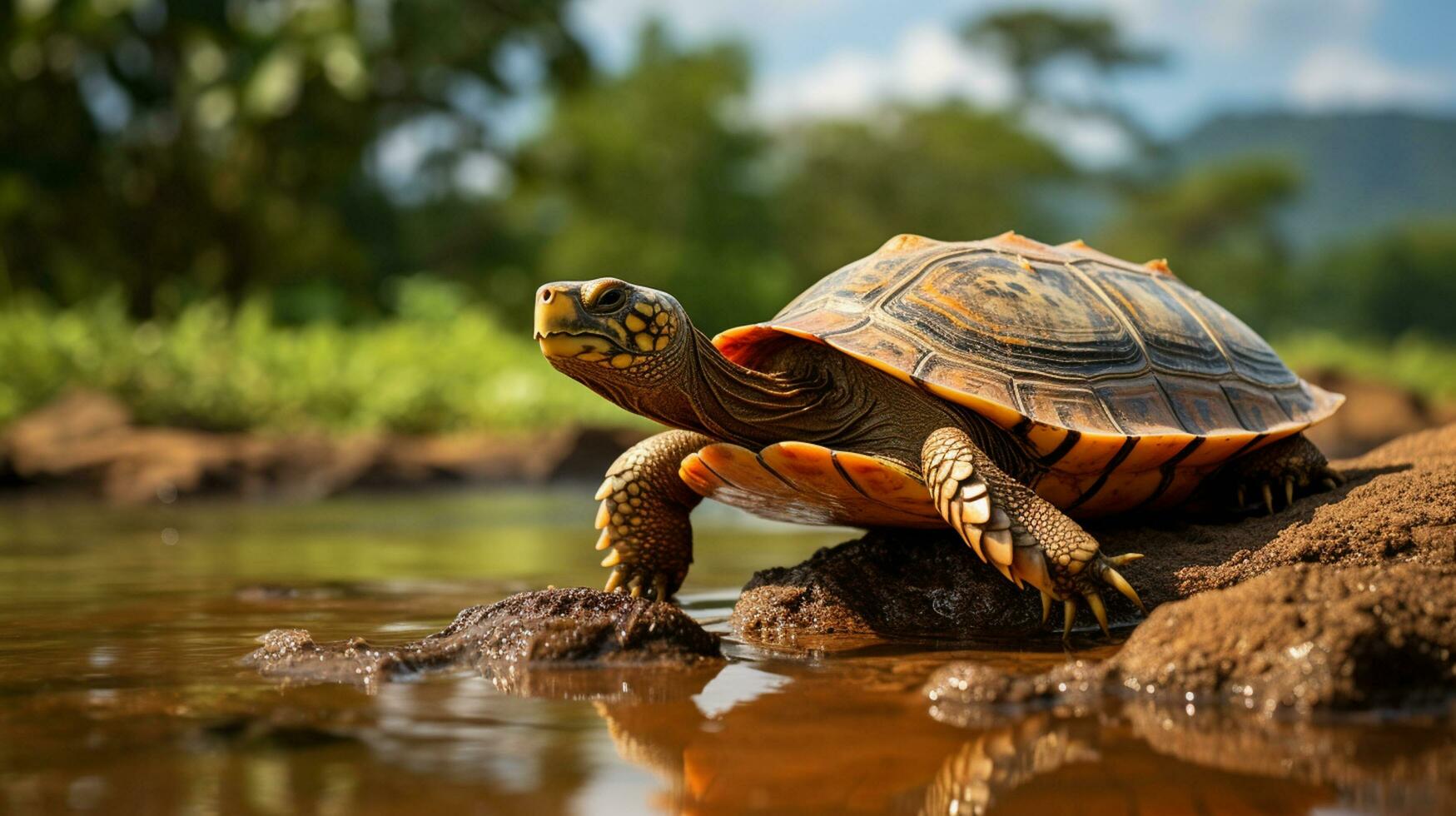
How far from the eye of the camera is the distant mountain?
132250 millimetres

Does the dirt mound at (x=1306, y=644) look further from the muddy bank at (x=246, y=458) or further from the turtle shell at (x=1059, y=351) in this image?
the muddy bank at (x=246, y=458)

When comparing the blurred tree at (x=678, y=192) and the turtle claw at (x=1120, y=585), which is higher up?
the blurred tree at (x=678, y=192)

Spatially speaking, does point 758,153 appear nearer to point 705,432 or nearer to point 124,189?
point 124,189

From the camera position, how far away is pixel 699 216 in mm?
40594

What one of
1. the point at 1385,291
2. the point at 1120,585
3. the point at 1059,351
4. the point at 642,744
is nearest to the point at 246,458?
the point at 1059,351

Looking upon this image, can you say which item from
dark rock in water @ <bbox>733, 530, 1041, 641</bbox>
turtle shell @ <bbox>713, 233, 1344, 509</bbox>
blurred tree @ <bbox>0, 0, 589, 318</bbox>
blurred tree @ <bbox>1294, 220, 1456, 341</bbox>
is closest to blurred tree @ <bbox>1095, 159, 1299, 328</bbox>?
blurred tree @ <bbox>1294, 220, 1456, 341</bbox>

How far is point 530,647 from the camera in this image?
2670 millimetres

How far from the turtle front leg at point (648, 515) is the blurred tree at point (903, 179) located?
3863 centimetres

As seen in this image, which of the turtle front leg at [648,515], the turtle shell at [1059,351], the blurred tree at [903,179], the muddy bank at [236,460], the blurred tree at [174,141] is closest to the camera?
the turtle shell at [1059,351]

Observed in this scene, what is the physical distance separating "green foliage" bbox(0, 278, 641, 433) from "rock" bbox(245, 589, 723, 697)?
9.54 meters

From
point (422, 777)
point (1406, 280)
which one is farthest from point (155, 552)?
point (1406, 280)

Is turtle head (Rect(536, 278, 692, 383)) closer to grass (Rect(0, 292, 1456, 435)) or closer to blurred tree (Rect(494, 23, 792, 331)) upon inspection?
grass (Rect(0, 292, 1456, 435))

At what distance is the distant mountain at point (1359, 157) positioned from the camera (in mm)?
132250

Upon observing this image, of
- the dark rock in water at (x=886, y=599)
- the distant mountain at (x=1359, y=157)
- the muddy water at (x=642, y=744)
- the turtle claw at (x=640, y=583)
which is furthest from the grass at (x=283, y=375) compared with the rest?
the distant mountain at (x=1359, y=157)
